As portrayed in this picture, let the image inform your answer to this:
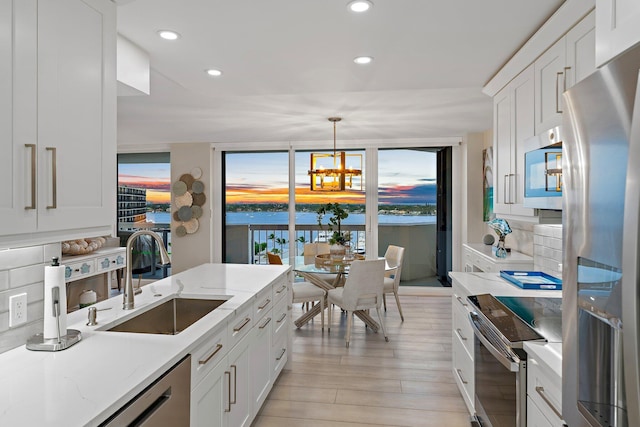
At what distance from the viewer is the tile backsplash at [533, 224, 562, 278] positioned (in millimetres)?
2934

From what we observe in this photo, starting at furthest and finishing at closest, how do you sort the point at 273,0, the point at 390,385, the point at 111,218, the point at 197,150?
the point at 197,150 < the point at 390,385 < the point at 273,0 < the point at 111,218

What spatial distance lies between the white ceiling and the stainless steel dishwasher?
1507mm

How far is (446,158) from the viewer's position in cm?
621

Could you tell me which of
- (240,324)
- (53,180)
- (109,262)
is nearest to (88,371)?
(53,180)

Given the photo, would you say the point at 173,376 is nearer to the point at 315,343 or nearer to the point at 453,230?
the point at 315,343

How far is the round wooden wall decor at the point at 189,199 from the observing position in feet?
21.5

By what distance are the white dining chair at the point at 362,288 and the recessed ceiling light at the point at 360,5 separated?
2.48 metres

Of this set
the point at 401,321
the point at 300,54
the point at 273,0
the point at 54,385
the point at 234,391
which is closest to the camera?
the point at 54,385

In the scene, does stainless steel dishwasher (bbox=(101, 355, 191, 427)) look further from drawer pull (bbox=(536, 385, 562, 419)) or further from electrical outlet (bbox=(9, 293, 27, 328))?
drawer pull (bbox=(536, 385, 562, 419))

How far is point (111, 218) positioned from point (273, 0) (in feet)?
3.96

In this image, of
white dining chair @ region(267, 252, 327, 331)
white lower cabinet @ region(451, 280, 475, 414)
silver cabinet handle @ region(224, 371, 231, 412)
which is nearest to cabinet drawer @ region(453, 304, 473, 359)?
white lower cabinet @ region(451, 280, 475, 414)

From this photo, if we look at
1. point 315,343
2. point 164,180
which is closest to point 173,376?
point 315,343

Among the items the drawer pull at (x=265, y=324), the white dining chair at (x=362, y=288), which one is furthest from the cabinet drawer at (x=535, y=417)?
the white dining chair at (x=362, y=288)

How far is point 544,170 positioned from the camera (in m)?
2.07
